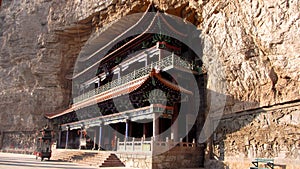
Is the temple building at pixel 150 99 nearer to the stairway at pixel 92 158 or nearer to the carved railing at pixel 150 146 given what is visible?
the carved railing at pixel 150 146

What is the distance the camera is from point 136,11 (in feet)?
68.0

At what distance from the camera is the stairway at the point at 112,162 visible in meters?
13.3

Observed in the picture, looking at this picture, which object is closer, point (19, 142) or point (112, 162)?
point (112, 162)

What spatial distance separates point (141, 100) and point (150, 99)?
104cm

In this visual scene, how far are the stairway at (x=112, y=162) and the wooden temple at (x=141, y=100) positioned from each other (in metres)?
0.62

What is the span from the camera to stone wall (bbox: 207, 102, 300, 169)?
10.2 meters

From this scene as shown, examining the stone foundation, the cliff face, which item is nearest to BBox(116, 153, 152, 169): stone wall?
the cliff face

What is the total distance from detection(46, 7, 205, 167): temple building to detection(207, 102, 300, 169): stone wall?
1622 mm

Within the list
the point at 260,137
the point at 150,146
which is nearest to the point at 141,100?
the point at 150,146

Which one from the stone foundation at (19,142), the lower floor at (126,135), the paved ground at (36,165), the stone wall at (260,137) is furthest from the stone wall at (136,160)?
the stone foundation at (19,142)

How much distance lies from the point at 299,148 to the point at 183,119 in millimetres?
6467

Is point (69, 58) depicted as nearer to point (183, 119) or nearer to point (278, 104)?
point (183, 119)

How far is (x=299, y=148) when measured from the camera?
9766 millimetres

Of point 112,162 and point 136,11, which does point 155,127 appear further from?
point 136,11
